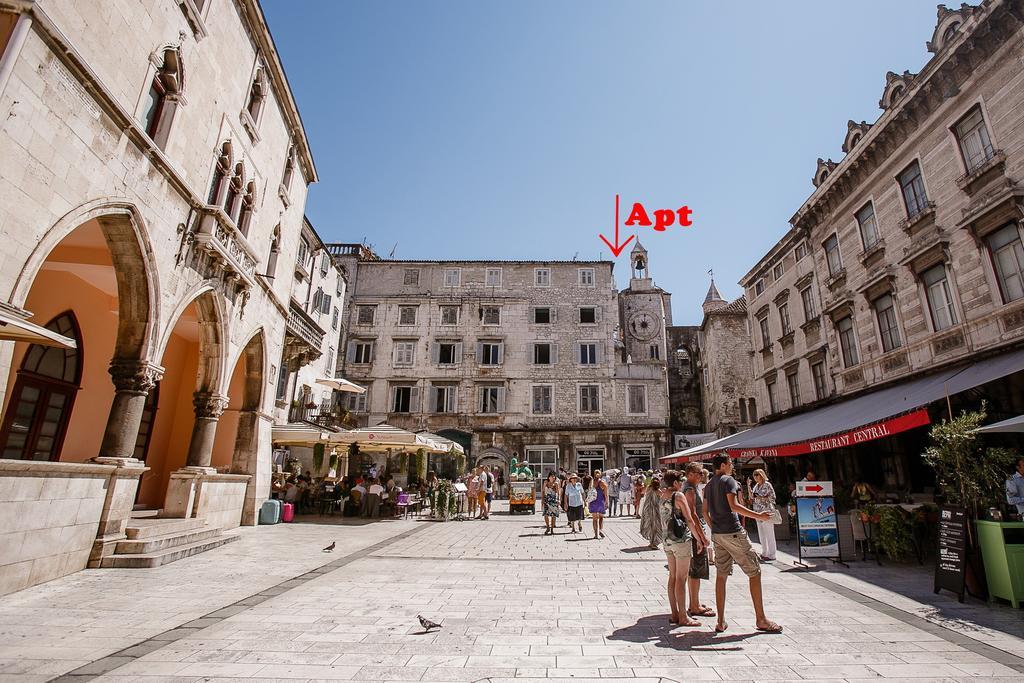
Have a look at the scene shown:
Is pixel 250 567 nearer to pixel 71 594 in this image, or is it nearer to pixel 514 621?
pixel 71 594

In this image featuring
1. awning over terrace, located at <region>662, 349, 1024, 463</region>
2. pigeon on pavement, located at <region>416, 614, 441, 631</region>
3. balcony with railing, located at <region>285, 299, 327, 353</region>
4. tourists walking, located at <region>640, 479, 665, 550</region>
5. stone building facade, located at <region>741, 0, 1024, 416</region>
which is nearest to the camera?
pigeon on pavement, located at <region>416, 614, 441, 631</region>

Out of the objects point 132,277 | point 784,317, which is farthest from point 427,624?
point 784,317

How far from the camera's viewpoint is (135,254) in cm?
897

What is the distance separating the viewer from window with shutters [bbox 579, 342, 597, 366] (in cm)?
3391

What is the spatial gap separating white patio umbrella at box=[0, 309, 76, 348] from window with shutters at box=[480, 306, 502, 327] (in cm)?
2916

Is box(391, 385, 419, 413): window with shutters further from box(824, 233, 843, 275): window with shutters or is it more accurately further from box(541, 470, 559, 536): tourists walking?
box(824, 233, 843, 275): window with shutters

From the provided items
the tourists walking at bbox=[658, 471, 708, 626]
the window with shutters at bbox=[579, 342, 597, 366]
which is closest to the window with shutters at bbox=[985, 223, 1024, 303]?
the tourists walking at bbox=[658, 471, 708, 626]

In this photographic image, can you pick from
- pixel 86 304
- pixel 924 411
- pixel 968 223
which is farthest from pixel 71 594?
pixel 968 223

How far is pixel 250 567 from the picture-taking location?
8781 mm

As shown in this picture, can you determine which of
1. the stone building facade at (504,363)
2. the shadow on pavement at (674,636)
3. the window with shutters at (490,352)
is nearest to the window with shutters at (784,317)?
the stone building facade at (504,363)

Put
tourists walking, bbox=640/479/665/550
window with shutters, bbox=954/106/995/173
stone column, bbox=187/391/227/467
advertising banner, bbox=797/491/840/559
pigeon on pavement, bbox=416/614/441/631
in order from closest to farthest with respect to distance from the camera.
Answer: pigeon on pavement, bbox=416/614/441/631 → advertising banner, bbox=797/491/840/559 → tourists walking, bbox=640/479/665/550 → window with shutters, bbox=954/106/995/173 → stone column, bbox=187/391/227/467

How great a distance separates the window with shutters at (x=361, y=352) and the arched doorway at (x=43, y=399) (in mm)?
22487

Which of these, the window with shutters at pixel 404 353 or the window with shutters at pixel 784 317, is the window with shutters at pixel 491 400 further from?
the window with shutters at pixel 784 317

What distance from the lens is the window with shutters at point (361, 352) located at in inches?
1341
